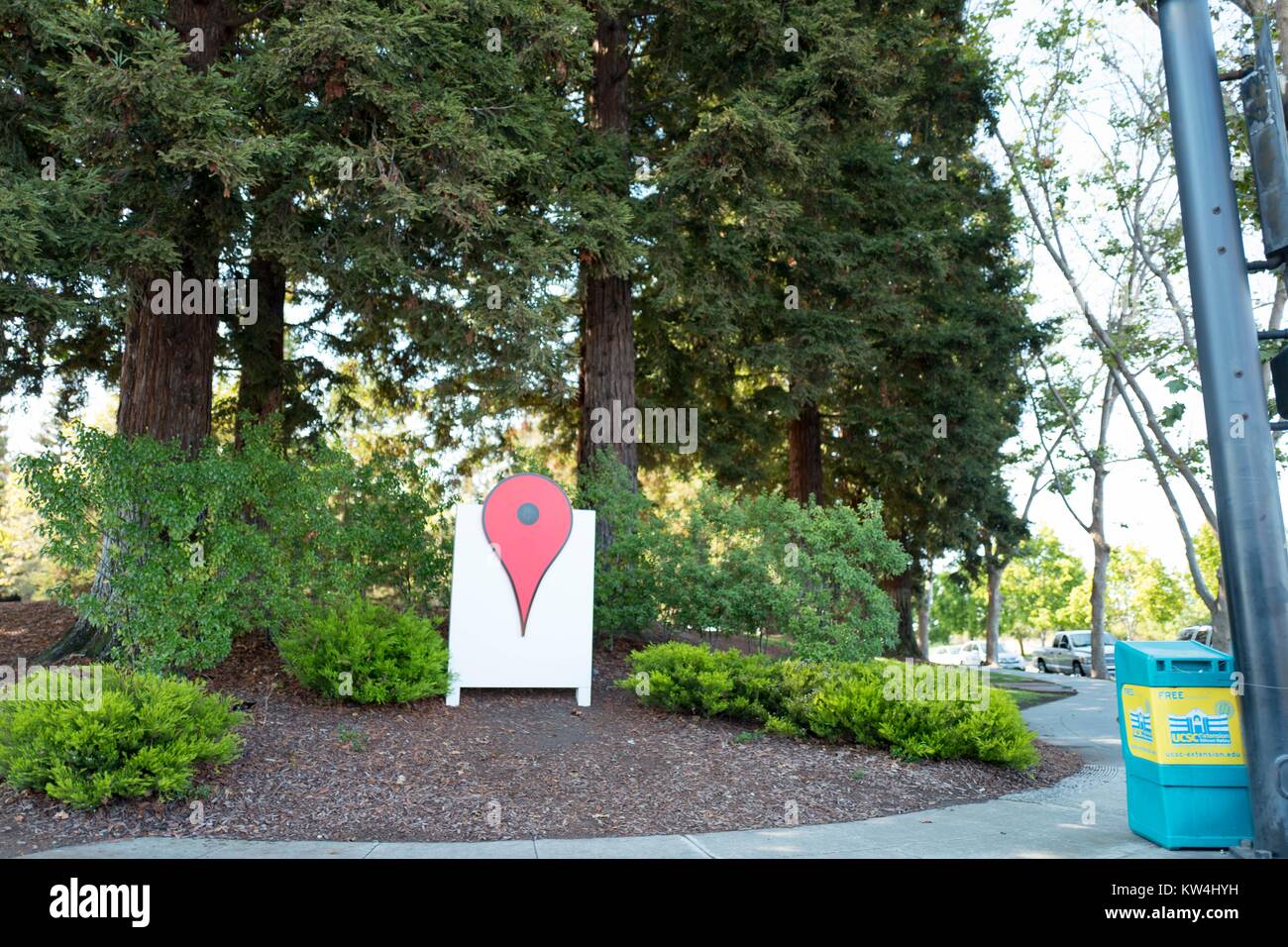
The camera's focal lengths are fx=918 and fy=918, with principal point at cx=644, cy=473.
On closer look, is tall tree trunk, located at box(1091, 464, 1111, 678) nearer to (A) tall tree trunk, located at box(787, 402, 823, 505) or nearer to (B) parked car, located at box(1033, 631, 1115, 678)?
(B) parked car, located at box(1033, 631, 1115, 678)

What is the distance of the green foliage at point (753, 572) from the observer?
9703 millimetres

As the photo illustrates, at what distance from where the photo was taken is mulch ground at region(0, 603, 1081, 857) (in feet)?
19.3

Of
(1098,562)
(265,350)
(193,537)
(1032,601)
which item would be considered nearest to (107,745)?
(193,537)

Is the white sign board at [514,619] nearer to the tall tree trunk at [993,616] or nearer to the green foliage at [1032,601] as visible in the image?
the tall tree trunk at [993,616]

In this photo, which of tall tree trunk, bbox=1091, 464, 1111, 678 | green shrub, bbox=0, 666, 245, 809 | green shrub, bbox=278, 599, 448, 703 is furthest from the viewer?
tall tree trunk, bbox=1091, 464, 1111, 678

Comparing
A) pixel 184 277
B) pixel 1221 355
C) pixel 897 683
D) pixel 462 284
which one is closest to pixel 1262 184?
pixel 1221 355

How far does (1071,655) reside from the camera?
30.9m

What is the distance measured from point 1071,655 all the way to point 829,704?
26.5m

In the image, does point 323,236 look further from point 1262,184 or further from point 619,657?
point 1262,184

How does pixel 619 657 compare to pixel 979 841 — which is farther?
pixel 619 657

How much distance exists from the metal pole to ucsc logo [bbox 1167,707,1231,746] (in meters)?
0.22

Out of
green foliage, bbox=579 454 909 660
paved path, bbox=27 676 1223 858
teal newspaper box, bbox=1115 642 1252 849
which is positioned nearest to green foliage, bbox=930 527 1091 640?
green foliage, bbox=579 454 909 660

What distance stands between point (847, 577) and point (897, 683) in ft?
5.38

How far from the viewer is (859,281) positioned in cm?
1385
